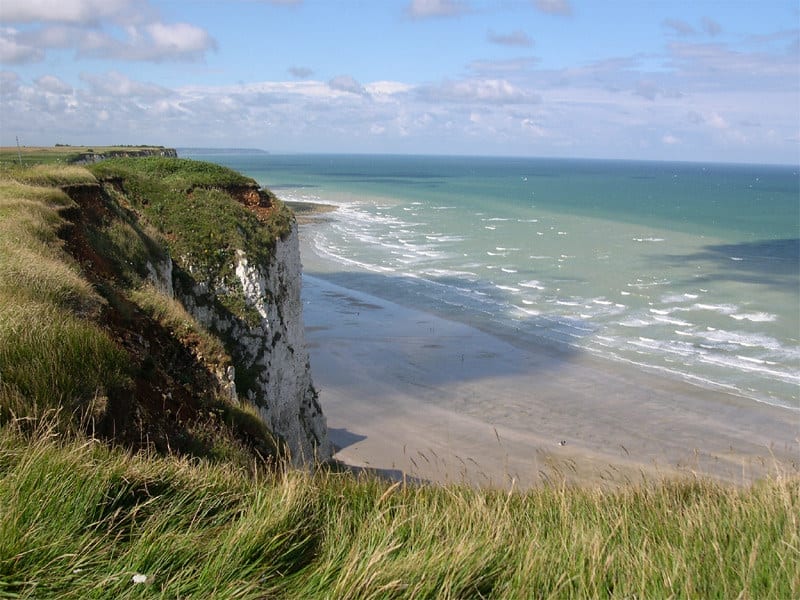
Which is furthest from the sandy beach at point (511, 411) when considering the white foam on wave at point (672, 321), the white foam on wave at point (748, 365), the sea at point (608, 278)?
the white foam on wave at point (672, 321)

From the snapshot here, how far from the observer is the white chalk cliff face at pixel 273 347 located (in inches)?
672

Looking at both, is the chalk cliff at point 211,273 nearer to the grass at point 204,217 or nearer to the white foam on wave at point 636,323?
the grass at point 204,217

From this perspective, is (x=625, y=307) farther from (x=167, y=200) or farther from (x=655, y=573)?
(x=655, y=573)

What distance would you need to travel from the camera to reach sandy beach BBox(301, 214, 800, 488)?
853 inches

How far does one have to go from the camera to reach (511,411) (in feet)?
83.7

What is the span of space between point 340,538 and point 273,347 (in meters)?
13.4

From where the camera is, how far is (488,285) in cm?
4497

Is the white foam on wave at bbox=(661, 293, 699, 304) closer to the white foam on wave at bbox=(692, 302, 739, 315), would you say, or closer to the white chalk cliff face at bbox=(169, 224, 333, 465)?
the white foam on wave at bbox=(692, 302, 739, 315)

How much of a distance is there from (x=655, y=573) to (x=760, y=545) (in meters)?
0.91

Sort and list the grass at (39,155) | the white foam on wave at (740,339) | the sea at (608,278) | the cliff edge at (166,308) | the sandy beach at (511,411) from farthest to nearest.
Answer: the grass at (39,155), the white foam on wave at (740,339), the sea at (608,278), the sandy beach at (511,411), the cliff edge at (166,308)

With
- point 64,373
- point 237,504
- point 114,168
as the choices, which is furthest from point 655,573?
point 114,168

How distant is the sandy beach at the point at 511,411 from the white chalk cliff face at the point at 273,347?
2491 millimetres

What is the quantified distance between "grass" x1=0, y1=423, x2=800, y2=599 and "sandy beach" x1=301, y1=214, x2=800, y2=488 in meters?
12.5

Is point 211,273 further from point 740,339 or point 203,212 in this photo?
point 740,339
